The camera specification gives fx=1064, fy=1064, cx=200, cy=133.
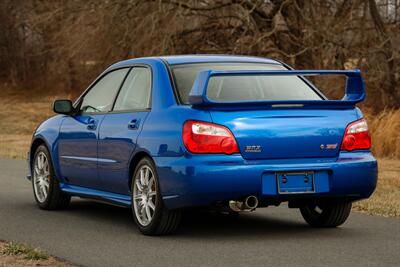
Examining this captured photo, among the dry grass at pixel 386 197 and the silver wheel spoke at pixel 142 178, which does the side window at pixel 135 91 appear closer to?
the silver wheel spoke at pixel 142 178

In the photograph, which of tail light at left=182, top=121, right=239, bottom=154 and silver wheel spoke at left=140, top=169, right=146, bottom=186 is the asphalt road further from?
tail light at left=182, top=121, right=239, bottom=154

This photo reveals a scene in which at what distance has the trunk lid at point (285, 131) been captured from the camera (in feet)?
27.4

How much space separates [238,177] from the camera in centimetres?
822

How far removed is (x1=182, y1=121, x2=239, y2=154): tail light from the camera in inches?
326

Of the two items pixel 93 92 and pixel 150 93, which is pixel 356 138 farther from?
pixel 93 92

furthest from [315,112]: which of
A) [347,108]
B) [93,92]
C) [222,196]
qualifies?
[93,92]

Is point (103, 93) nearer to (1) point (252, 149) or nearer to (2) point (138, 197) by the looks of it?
(2) point (138, 197)

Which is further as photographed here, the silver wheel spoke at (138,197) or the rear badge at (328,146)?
the silver wheel spoke at (138,197)

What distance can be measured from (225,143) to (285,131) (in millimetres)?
519

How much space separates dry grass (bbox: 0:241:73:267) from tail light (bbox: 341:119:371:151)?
2621 millimetres

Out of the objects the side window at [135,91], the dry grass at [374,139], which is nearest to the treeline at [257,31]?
the dry grass at [374,139]

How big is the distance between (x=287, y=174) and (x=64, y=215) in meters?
2.96

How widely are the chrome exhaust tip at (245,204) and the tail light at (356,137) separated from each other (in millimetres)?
892

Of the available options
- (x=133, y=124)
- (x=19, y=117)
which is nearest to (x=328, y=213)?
(x=133, y=124)
